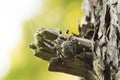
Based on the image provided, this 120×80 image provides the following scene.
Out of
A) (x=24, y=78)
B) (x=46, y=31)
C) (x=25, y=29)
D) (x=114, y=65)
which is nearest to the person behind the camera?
(x=114, y=65)

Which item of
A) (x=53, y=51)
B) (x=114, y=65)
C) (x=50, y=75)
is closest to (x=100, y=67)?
(x=114, y=65)

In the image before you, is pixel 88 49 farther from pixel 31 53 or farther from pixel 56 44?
pixel 31 53

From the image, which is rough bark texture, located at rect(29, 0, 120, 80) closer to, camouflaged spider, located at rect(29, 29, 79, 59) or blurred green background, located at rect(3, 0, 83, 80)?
camouflaged spider, located at rect(29, 29, 79, 59)

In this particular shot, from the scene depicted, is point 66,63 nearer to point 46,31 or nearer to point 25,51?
point 46,31

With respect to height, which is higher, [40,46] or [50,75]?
[40,46]

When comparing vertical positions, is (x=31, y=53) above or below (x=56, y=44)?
below

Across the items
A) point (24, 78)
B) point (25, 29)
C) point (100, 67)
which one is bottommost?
point (24, 78)

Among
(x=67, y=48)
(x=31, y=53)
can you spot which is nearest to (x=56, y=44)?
(x=67, y=48)

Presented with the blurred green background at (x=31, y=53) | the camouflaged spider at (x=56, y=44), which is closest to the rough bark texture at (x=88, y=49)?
the camouflaged spider at (x=56, y=44)
